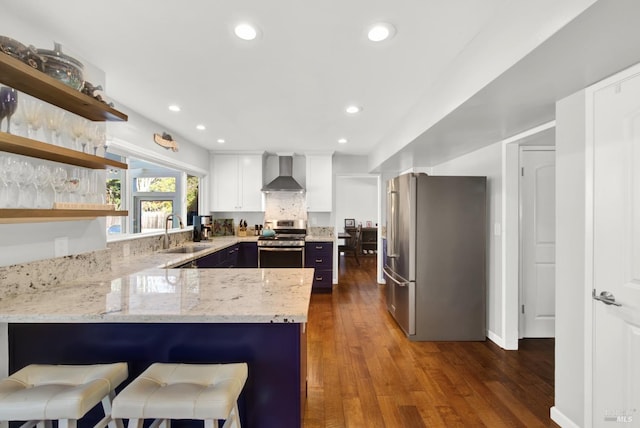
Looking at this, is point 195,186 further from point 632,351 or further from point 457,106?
point 632,351

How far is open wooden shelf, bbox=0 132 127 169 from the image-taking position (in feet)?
4.32

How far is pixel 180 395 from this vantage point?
104 centimetres

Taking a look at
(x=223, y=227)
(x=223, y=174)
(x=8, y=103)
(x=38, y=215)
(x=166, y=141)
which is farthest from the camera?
(x=223, y=227)

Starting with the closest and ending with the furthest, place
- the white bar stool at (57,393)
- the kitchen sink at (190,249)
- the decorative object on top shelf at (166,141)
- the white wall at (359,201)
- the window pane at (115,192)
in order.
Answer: the white bar stool at (57,393) → the window pane at (115,192) → the decorative object on top shelf at (166,141) → the kitchen sink at (190,249) → the white wall at (359,201)

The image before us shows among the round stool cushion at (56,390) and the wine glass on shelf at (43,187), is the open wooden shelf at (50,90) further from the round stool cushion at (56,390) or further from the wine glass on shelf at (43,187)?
the round stool cushion at (56,390)

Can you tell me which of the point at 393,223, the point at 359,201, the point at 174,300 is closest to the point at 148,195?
the point at 174,300

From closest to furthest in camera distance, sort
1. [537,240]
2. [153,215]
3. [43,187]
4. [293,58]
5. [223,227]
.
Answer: [43,187] < [293,58] < [537,240] < [153,215] < [223,227]

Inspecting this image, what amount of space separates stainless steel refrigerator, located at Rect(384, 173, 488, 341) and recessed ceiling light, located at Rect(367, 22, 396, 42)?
5.54 ft

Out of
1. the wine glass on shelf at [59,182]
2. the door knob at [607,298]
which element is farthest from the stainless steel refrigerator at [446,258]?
the wine glass on shelf at [59,182]

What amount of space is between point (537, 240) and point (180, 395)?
344 cm

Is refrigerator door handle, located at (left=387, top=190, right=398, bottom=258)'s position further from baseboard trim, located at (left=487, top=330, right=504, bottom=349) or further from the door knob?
the door knob

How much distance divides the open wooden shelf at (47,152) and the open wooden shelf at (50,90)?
0.29 meters

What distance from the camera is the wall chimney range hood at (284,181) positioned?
489cm

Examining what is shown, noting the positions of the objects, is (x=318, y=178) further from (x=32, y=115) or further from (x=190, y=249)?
(x=32, y=115)
